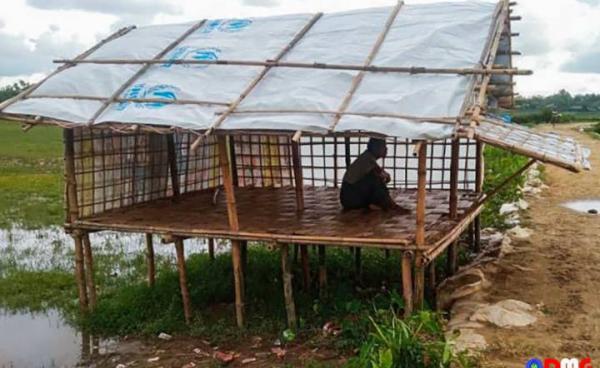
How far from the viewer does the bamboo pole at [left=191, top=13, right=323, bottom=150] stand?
6340mm

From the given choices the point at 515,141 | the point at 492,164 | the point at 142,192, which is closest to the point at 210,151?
the point at 142,192

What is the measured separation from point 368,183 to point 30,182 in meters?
13.9

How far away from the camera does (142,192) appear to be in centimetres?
863

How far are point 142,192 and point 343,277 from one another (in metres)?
2.71

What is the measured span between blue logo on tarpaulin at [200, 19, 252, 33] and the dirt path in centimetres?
402

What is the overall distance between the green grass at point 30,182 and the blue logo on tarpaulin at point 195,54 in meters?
6.90

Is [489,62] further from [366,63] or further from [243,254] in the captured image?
[243,254]

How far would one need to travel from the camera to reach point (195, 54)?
7.60 metres

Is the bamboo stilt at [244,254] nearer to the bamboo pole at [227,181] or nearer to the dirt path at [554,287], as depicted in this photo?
the bamboo pole at [227,181]

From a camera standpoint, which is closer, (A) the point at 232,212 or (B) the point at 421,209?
(B) the point at 421,209

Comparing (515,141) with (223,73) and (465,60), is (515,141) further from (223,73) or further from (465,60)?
(223,73)

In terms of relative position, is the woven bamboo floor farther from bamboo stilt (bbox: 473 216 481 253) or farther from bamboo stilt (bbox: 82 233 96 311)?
bamboo stilt (bbox: 473 216 481 253)

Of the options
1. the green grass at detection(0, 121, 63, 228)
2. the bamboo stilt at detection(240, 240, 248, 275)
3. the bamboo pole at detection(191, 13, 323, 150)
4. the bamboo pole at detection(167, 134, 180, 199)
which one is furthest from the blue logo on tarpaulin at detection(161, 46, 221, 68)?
the green grass at detection(0, 121, 63, 228)

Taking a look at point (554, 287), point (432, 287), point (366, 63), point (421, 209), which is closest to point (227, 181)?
point (366, 63)
